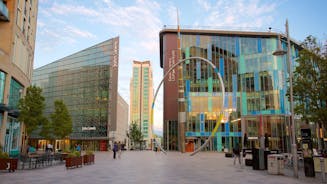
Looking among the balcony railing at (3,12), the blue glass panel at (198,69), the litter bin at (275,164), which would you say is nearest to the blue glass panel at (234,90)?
the blue glass panel at (198,69)

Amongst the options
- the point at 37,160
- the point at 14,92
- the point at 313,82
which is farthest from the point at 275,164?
the point at 14,92

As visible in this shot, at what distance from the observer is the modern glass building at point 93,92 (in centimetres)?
7344

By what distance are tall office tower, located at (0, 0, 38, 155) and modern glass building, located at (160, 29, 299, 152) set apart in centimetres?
2974

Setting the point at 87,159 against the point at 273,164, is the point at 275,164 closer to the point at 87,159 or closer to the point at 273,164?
the point at 273,164

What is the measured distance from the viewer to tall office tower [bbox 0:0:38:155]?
1185 inches

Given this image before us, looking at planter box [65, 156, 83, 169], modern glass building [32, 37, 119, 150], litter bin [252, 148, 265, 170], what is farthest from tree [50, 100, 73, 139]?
litter bin [252, 148, 265, 170]

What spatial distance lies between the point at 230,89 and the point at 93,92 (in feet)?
125

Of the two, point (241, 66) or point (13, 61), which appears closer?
point (13, 61)

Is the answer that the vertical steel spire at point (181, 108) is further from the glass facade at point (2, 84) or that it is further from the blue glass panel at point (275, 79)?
the glass facade at point (2, 84)

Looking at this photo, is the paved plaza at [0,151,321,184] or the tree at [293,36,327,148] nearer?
the paved plaza at [0,151,321,184]

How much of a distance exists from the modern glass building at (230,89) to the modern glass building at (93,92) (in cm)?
1914

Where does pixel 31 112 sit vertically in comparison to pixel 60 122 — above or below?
above

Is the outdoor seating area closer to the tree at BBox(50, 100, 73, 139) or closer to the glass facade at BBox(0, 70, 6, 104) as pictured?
the glass facade at BBox(0, 70, 6, 104)

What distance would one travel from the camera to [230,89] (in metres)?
57.9
